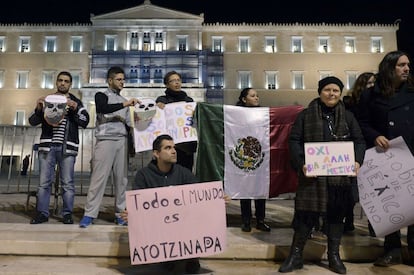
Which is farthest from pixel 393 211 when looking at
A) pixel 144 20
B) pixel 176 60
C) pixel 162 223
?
pixel 144 20

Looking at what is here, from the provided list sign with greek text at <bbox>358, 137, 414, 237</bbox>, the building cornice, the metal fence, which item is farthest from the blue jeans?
the building cornice

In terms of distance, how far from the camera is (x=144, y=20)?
41.0 metres

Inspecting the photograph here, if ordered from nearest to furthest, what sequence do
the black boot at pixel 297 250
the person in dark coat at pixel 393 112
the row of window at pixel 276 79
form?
the black boot at pixel 297 250 → the person in dark coat at pixel 393 112 → the row of window at pixel 276 79

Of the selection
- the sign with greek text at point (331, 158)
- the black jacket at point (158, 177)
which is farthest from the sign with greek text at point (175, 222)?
the sign with greek text at point (331, 158)

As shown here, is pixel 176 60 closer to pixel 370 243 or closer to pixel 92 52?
pixel 92 52

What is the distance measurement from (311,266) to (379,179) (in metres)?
1.02

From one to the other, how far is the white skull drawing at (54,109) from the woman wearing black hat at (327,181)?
2860 millimetres

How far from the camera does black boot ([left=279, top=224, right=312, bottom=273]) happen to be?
3.44m

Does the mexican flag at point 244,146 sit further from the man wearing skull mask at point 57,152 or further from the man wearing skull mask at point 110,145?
the man wearing skull mask at point 57,152

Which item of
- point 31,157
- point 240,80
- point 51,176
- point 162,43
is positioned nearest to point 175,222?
point 51,176

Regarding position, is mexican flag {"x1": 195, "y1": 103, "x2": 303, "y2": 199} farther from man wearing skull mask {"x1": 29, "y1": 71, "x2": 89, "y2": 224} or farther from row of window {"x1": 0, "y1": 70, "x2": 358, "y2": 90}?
row of window {"x1": 0, "y1": 70, "x2": 358, "y2": 90}

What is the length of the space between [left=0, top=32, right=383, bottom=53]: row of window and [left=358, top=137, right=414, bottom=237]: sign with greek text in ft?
127

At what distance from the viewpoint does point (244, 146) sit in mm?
4887

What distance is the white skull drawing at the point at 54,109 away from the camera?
4.75 metres
